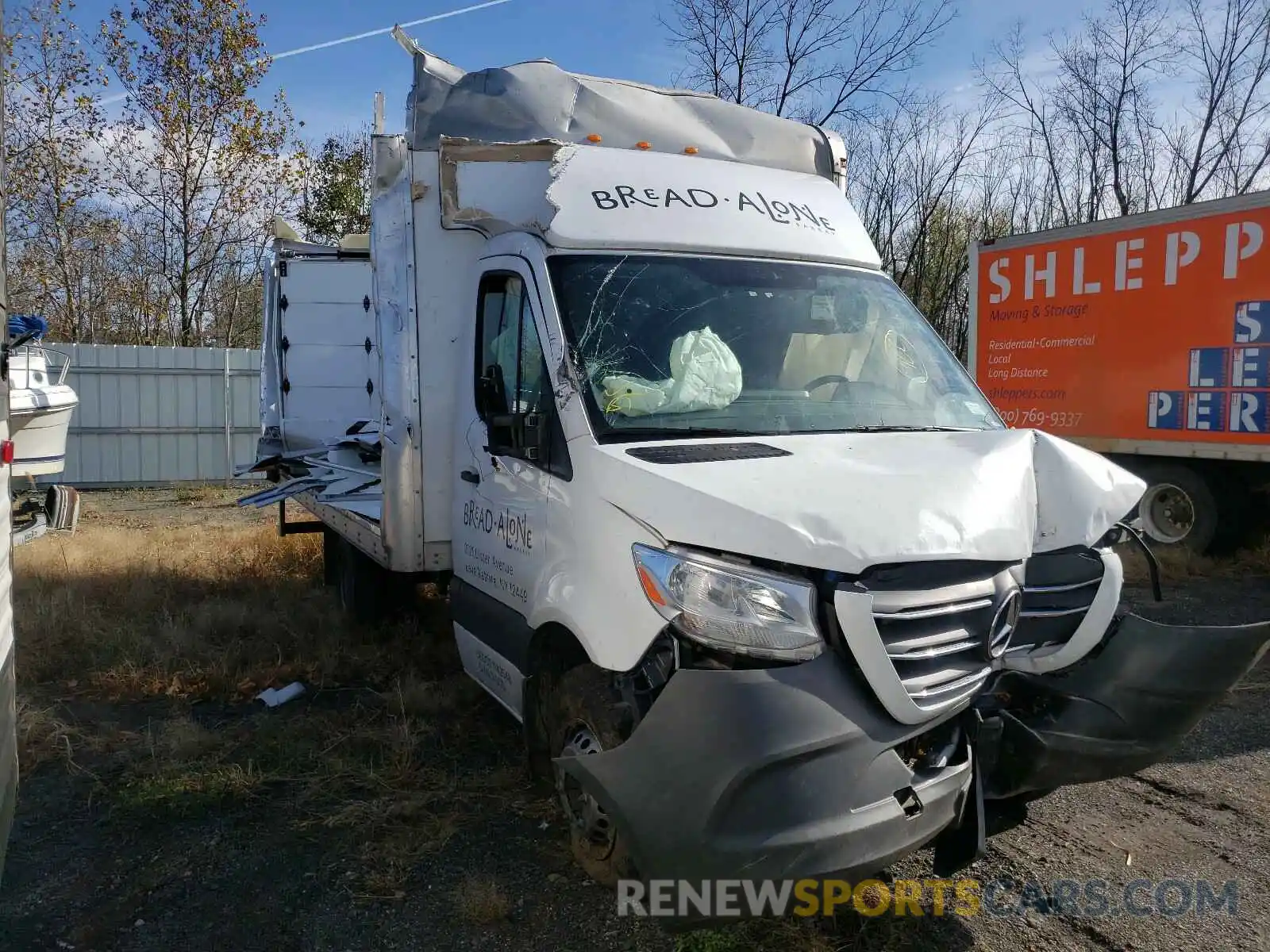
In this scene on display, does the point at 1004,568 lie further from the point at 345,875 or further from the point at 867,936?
the point at 345,875

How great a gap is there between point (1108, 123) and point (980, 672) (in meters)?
22.6

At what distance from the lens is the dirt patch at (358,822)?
10.8ft

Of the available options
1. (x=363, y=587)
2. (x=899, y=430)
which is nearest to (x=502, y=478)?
(x=899, y=430)

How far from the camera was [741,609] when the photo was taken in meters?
2.64

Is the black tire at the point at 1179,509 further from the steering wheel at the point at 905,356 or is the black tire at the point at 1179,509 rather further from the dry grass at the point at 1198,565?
the steering wheel at the point at 905,356

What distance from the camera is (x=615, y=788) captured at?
260cm

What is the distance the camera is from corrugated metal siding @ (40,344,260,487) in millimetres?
15312

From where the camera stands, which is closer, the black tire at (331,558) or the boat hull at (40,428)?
the black tire at (331,558)

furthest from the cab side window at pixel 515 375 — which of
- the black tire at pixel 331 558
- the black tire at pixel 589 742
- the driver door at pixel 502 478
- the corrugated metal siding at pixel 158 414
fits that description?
the corrugated metal siding at pixel 158 414

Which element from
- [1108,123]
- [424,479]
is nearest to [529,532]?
[424,479]

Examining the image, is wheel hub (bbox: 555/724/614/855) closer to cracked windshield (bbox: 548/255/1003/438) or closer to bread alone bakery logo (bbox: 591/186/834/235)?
cracked windshield (bbox: 548/255/1003/438)

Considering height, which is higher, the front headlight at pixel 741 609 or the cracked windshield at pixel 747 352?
the cracked windshield at pixel 747 352

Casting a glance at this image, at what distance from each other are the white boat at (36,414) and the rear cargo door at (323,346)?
3416 mm

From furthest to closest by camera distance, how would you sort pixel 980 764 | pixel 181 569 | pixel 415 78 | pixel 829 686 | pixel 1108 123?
1. pixel 1108 123
2. pixel 181 569
3. pixel 415 78
4. pixel 980 764
5. pixel 829 686
